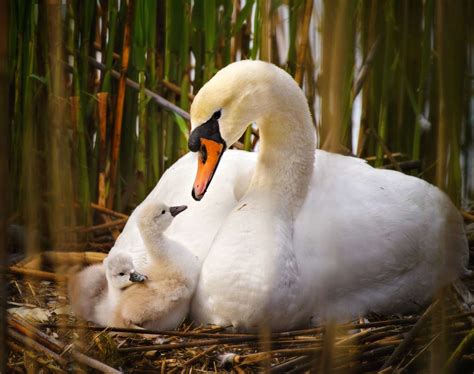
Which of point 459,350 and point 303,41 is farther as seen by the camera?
point 303,41

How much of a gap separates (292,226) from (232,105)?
49 cm

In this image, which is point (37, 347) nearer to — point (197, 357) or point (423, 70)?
point (197, 357)

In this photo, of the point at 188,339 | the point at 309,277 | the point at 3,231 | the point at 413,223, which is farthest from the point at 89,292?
the point at 3,231

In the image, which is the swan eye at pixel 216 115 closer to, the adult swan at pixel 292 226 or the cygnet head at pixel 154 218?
the adult swan at pixel 292 226

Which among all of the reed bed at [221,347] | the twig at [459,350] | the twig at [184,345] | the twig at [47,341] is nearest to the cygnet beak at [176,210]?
the reed bed at [221,347]

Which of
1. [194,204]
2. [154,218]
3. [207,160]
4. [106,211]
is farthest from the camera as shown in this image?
[106,211]

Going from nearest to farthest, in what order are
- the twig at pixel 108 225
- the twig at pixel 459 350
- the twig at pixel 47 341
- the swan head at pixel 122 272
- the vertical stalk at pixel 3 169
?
the vertical stalk at pixel 3 169 → the twig at pixel 459 350 → the twig at pixel 47 341 → the swan head at pixel 122 272 → the twig at pixel 108 225

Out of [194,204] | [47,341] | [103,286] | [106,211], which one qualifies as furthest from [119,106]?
[47,341]

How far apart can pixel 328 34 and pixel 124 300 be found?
185 cm

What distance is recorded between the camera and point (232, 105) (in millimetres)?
2994

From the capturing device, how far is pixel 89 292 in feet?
10.3

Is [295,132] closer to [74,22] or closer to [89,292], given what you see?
[89,292]

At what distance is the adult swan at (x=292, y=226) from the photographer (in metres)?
2.85

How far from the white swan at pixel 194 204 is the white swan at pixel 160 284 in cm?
9
